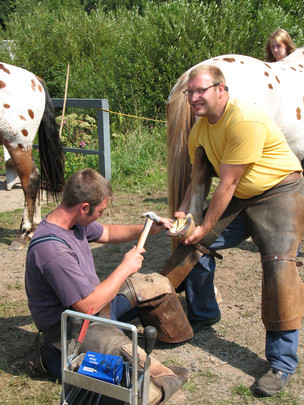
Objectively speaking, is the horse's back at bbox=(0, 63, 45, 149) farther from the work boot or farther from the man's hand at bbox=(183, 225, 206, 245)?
the work boot

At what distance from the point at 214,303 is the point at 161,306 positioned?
20.3 inches

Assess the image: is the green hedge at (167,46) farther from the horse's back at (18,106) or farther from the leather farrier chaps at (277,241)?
the leather farrier chaps at (277,241)

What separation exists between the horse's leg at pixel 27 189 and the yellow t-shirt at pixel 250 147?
2689mm

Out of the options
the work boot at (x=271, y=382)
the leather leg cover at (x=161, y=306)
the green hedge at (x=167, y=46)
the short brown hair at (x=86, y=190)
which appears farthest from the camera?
the green hedge at (x=167, y=46)

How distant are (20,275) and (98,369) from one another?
7.88 ft

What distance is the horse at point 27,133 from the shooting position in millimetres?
4707

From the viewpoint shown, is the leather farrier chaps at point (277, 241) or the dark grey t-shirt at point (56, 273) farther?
the leather farrier chaps at point (277, 241)

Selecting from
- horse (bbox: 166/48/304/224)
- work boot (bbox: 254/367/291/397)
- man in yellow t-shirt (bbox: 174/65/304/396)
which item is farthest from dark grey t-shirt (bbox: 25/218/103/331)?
work boot (bbox: 254/367/291/397)

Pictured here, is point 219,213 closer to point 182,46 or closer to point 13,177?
point 13,177

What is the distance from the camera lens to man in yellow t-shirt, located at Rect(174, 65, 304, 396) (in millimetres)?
2488

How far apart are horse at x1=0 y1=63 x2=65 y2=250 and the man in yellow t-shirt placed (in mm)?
2649

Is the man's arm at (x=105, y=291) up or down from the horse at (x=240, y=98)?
down

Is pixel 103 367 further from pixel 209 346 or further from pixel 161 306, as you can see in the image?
pixel 209 346

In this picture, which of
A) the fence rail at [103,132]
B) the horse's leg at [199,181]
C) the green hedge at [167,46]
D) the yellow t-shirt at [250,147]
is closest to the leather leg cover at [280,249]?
the yellow t-shirt at [250,147]
